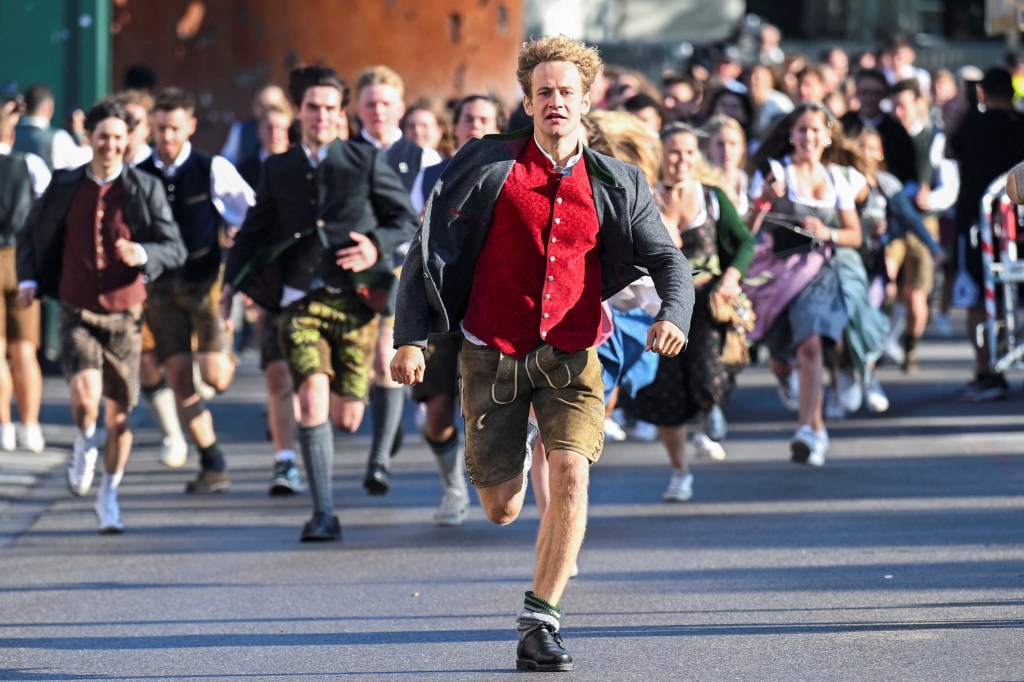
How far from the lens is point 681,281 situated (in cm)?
642

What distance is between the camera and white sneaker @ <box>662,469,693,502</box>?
994 centimetres

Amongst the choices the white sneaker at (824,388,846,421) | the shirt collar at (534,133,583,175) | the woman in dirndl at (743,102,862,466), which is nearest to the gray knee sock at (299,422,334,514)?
the shirt collar at (534,133,583,175)

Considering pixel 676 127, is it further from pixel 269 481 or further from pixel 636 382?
pixel 269 481

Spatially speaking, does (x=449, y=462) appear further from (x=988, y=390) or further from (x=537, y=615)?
(x=988, y=390)

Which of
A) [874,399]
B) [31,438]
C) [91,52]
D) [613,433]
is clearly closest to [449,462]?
[613,433]

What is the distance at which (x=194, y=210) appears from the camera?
1047 centimetres

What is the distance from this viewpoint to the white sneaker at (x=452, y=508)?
942cm

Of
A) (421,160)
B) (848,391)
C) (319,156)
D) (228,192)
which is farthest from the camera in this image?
(848,391)

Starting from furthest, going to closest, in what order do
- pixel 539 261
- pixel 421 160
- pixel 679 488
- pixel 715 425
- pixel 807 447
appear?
pixel 715 425
pixel 807 447
pixel 421 160
pixel 679 488
pixel 539 261

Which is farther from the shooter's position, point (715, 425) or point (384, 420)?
point (715, 425)

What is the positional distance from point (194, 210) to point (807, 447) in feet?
11.3

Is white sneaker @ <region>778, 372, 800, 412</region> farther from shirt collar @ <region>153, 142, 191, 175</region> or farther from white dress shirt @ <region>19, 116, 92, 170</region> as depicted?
white dress shirt @ <region>19, 116, 92, 170</region>

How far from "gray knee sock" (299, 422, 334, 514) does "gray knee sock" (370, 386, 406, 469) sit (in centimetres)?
118

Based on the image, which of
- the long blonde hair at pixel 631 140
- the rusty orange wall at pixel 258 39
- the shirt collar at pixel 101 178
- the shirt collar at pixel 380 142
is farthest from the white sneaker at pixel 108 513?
the rusty orange wall at pixel 258 39
